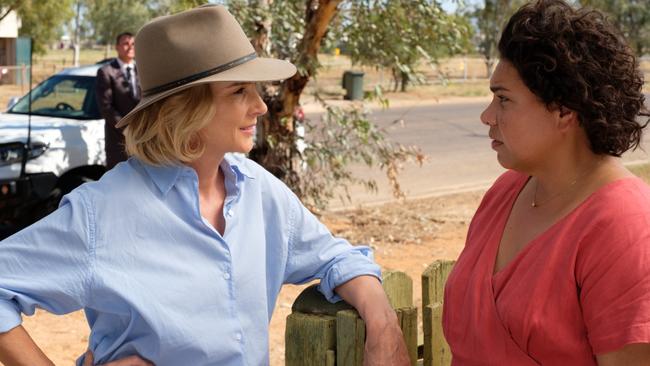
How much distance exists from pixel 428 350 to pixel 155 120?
1.09 metres

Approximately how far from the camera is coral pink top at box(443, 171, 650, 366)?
194 centimetres

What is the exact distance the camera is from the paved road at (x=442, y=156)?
11.0m

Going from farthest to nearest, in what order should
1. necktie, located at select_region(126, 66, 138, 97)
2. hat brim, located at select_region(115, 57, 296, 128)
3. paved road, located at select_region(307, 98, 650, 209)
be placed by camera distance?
paved road, located at select_region(307, 98, 650, 209) → necktie, located at select_region(126, 66, 138, 97) → hat brim, located at select_region(115, 57, 296, 128)

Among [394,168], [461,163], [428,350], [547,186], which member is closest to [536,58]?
[547,186]

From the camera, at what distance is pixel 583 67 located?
2.08m

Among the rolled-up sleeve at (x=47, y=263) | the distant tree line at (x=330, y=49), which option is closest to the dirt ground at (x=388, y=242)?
the distant tree line at (x=330, y=49)

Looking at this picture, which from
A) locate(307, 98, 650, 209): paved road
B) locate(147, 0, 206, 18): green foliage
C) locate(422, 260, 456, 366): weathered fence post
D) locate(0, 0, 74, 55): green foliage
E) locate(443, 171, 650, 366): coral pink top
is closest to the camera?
locate(443, 171, 650, 366): coral pink top

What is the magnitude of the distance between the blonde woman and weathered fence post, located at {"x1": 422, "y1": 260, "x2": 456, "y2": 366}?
379 millimetres

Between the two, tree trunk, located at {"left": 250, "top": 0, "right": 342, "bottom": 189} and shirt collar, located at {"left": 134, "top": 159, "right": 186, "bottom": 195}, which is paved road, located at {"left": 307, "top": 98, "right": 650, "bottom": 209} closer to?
tree trunk, located at {"left": 250, "top": 0, "right": 342, "bottom": 189}

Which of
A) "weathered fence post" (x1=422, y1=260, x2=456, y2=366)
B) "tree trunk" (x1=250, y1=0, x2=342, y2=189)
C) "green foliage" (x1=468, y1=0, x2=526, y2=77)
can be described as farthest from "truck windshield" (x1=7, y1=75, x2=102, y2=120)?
"green foliage" (x1=468, y1=0, x2=526, y2=77)

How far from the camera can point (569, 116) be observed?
2.14m

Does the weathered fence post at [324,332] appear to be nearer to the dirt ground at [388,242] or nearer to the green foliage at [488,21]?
the dirt ground at [388,242]

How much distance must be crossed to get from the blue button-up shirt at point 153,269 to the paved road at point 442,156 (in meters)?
7.15

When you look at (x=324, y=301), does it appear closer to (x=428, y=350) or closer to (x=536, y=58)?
(x=428, y=350)
